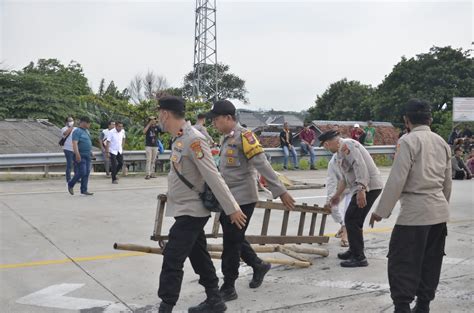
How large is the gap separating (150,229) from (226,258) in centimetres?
324

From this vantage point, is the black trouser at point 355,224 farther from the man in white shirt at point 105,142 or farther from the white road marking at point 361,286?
the man in white shirt at point 105,142

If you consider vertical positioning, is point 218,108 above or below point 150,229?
above

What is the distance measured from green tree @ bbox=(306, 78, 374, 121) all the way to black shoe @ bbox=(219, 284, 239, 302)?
50.4 m

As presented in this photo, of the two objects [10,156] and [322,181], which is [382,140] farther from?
[10,156]

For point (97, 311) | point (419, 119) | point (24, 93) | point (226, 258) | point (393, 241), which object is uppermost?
point (24, 93)

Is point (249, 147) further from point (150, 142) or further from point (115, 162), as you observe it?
point (150, 142)

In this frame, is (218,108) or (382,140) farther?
(382,140)

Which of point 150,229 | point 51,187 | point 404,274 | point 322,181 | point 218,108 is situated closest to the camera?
point 404,274

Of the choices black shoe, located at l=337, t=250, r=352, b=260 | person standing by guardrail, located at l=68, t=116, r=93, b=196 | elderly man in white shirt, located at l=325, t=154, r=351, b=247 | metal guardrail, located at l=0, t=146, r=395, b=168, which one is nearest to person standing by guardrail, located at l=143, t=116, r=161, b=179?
metal guardrail, located at l=0, t=146, r=395, b=168

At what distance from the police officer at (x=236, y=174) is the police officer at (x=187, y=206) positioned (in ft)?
1.24

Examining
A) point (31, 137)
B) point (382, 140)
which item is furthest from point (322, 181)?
point (382, 140)

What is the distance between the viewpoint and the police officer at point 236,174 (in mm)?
4641

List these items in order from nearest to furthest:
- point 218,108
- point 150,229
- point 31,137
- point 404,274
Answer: point 404,274 → point 218,108 → point 150,229 → point 31,137

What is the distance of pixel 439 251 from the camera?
4.26 meters
